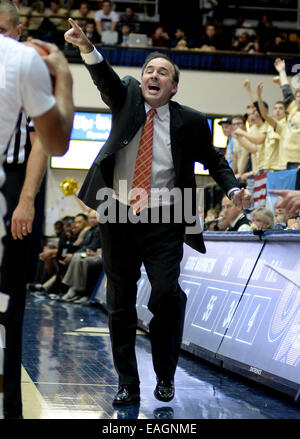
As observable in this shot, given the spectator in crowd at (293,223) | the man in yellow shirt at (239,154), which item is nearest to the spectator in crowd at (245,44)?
the man in yellow shirt at (239,154)

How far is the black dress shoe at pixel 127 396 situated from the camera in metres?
4.17

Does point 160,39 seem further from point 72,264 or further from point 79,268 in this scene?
point 79,268

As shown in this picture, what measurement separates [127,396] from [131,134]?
1518mm

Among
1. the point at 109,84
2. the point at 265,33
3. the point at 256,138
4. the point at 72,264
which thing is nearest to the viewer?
the point at 109,84

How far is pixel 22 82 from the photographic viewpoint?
2201mm

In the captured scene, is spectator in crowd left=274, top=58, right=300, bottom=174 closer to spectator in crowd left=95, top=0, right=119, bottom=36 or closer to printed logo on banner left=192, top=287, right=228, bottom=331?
printed logo on banner left=192, top=287, right=228, bottom=331

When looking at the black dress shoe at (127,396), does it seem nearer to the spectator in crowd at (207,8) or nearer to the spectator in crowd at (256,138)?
the spectator in crowd at (256,138)

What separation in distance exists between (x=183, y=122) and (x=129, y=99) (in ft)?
1.14

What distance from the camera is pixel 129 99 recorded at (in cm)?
428

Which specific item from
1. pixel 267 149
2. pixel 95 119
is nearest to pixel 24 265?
pixel 267 149

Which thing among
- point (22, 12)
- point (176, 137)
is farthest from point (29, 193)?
point (22, 12)

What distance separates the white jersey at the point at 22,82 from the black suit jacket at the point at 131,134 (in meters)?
1.75
